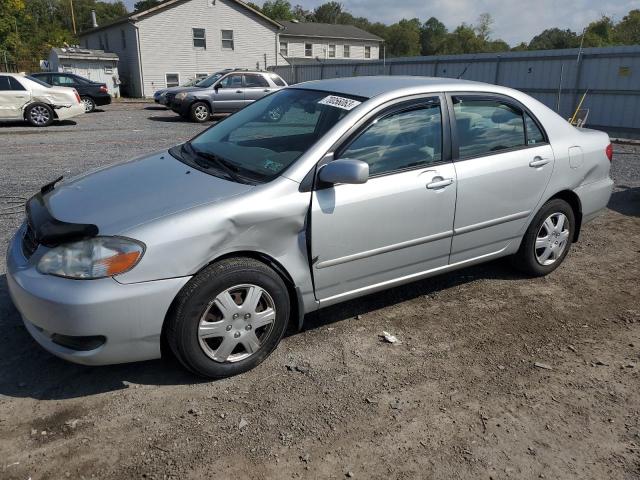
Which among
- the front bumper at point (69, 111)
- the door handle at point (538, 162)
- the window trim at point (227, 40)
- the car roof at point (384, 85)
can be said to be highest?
the window trim at point (227, 40)

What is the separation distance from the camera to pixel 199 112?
680 inches

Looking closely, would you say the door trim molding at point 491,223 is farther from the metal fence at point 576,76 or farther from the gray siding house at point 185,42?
the gray siding house at point 185,42

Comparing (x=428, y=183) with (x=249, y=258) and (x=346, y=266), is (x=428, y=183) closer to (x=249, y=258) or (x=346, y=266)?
(x=346, y=266)

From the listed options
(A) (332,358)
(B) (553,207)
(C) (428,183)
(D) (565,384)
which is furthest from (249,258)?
(B) (553,207)

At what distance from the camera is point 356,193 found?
3283 mm

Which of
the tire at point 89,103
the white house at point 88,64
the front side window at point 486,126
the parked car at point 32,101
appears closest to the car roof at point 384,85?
the front side window at point 486,126

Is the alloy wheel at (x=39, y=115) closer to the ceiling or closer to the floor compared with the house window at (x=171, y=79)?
closer to the floor

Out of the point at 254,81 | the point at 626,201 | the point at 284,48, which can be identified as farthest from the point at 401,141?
the point at 284,48

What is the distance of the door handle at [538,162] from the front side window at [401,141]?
93 centimetres

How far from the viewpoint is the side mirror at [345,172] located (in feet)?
10.0

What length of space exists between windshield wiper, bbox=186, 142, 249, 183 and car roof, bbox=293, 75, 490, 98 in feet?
3.22

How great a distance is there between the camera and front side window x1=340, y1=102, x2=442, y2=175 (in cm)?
344

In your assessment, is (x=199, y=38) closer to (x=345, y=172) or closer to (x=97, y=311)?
(x=345, y=172)

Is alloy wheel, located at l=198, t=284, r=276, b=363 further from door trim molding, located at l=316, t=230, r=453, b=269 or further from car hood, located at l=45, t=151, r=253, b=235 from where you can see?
car hood, located at l=45, t=151, r=253, b=235
